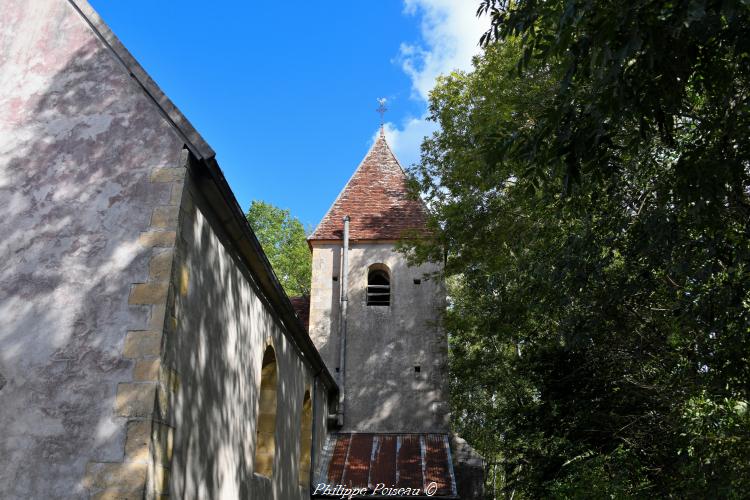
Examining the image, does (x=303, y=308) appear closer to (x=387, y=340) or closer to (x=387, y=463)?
(x=387, y=340)

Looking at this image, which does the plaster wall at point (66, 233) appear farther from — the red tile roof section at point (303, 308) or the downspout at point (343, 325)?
the red tile roof section at point (303, 308)

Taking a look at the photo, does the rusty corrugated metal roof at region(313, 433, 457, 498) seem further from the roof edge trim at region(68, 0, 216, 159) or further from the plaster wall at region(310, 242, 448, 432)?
the roof edge trim at region(68, 0, 216, 159)

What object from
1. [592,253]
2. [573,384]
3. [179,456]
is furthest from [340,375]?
[179,456]

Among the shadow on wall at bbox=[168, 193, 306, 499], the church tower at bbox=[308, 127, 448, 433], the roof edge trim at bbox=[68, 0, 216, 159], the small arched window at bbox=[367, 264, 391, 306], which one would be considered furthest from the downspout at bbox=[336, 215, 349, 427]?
the roof edge trim at bbox=[68, 0, 216, 159]

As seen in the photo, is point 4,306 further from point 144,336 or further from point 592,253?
point 592,253

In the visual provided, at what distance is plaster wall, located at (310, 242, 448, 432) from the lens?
1521cm

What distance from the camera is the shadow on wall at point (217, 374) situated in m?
5.94

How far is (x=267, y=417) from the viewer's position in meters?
9.69

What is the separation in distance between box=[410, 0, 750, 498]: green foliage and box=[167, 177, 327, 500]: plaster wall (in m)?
2.97

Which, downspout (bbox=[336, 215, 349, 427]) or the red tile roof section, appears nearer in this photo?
downspout (bbox=[336, 215, 349, 427])

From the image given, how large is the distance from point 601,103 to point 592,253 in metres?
3.85

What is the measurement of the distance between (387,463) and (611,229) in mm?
7208

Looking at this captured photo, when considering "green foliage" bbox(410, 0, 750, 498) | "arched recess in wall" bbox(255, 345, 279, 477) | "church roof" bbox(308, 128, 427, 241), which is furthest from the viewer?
"church roof" bbox(308, 128, 427, 241)

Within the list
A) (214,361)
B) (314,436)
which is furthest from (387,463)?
(214,361)
